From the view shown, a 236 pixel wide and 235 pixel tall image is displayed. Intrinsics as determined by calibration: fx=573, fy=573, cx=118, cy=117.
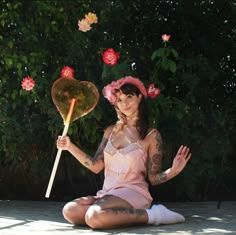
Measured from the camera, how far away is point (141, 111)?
4281 mm

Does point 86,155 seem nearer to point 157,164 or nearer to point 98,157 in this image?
point 98,157

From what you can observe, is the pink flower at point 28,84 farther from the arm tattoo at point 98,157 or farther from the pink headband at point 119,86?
the arm tattoo at point 98,157

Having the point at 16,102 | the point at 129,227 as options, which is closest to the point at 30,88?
the point at 16,102

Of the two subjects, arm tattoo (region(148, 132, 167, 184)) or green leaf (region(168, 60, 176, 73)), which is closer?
arm tattoo (region(148, 132, 167, 184))

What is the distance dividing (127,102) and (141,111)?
0.15 m

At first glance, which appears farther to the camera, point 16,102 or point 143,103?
point 16,102

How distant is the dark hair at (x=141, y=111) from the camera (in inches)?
165

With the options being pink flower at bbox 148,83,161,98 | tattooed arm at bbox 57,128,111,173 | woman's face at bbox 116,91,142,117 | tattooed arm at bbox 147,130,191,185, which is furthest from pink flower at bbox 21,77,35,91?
tattooed arm at bbox 147,130,191,185

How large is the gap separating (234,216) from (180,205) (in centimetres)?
72

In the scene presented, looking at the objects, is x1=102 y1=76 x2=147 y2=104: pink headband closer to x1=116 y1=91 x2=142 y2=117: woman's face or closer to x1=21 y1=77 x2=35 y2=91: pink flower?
x1=116 y1=91 x2=142 y2=117: woman's face

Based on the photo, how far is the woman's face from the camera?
13.8 feet

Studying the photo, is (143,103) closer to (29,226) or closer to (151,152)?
(151,152)

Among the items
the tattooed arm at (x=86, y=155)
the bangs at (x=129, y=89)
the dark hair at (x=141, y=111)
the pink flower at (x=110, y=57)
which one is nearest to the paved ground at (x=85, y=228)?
the tattooed arm at (x=86, y=155)

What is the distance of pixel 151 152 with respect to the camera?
13.8 ft
